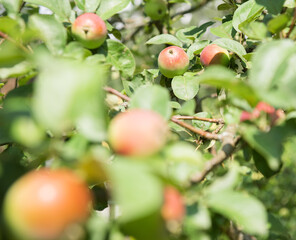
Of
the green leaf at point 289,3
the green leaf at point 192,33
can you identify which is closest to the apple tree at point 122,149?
the green leaf at point 289,3

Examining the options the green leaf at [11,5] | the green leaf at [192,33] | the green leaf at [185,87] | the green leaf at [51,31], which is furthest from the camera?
the green leaf at [192,33]

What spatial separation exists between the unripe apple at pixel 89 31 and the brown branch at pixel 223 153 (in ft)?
1.44

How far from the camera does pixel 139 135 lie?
54cm

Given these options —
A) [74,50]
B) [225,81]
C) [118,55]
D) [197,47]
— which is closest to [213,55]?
[197,47]

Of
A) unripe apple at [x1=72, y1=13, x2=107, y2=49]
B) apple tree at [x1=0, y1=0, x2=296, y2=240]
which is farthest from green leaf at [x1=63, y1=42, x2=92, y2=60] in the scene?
unripe apple at [x1=72, y1=13, x2=107, y2=49]

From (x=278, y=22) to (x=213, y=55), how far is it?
1.43 feet

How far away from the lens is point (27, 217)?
0.45 metres

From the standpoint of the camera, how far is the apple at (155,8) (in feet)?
6.48

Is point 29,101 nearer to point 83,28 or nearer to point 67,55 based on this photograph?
point 67,55

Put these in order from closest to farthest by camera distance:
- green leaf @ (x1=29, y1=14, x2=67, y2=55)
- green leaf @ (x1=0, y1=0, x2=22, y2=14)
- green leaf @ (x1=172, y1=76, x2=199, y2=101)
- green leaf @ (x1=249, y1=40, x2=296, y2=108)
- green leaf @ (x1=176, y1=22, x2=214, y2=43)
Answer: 1. green leaf @ (x1=249, y1=40, x2=296, y2=108)
2. green leaf @ (x1=29, y1=14, x2=67, y2=55)
3. green leaf @ (x1=0, y1=0, x2=22, y2=14)
4. green leaf @ (x1=172, y1=76, x2=199, y2=101)
5. green leaf @ (x1=176, y1=22, x2=214, y2=43)

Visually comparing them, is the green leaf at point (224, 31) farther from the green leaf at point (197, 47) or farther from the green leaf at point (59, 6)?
the green leaf at point (59, 6)

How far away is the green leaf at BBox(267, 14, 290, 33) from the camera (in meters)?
0.82

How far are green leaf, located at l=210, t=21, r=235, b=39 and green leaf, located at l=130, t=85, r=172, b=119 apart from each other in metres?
0.66

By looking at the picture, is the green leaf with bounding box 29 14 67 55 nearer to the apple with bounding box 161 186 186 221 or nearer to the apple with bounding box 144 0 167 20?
the apple with bounding box 161 186 186 221
